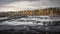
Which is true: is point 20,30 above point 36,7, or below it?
below

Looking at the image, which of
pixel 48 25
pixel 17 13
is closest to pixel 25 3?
pixel 17 13

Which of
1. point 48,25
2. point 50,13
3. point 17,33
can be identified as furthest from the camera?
point 50,13

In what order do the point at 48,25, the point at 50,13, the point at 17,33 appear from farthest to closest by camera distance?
the point at 50,13 < the point at 48,25 < the point at 17,33

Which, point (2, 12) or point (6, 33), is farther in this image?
point (2, 12)

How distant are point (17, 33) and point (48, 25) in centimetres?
31

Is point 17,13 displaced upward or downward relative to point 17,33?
upward

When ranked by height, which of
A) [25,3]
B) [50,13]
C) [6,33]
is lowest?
[6,33]

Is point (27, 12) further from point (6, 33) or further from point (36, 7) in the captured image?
point (6, 33)

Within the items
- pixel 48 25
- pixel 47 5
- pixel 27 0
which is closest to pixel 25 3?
pixel 27 0

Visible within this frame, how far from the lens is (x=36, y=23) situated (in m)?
1.13

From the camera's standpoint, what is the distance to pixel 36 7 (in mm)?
1301

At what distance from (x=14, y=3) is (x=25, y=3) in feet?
0.42

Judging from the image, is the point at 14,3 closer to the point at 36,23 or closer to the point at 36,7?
the point at 36,7

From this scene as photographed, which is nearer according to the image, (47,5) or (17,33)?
(17,33)
